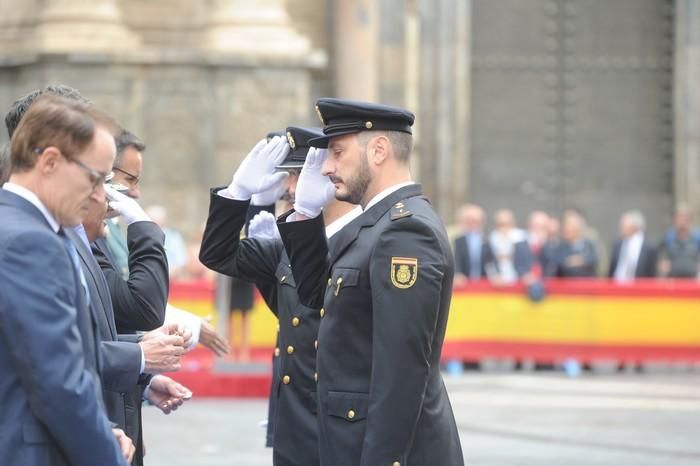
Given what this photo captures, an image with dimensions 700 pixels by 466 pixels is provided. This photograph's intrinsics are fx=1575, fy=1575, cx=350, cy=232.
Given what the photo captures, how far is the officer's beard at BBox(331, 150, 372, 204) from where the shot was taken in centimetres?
528

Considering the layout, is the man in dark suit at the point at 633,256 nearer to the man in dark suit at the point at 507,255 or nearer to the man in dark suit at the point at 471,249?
the man in dark suit at the point at 507,255

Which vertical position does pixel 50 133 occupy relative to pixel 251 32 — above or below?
above

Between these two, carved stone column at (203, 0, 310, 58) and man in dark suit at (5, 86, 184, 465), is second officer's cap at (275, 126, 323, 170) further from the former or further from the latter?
carved stone column at (203, 0, 310, 58)

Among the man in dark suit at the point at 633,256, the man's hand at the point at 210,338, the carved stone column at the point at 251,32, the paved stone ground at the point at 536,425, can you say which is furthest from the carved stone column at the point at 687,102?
the man's hand at the point at 210,338

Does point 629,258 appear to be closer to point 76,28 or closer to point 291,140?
point 76,28

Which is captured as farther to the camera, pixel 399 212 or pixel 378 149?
pixel 378 149

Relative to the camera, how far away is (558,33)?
19.9m

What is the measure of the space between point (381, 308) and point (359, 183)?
1.67 feet

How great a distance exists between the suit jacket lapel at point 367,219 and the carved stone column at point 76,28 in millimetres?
12224

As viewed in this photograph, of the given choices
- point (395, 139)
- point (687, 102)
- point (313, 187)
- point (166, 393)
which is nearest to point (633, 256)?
point (687, 102)

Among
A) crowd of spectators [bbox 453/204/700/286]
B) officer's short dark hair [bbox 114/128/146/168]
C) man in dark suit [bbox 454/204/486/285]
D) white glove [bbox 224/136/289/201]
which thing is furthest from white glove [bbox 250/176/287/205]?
man in dark suit [bbox 454/204/486/285]

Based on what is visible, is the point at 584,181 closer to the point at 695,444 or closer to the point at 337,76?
the point at 337,76

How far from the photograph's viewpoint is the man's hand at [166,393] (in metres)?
5.60

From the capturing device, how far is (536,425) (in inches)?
476
